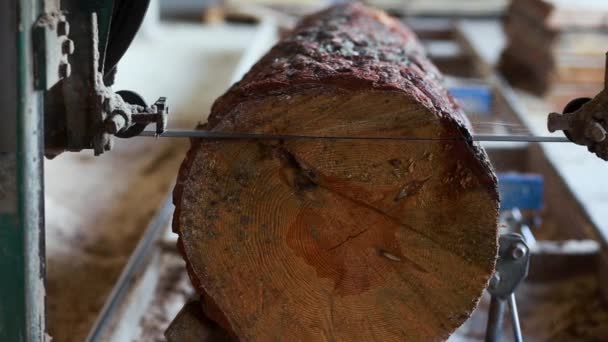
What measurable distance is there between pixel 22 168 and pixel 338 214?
0.67 m

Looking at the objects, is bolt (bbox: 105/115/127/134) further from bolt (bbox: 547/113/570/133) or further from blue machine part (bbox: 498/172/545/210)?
blue machine part (bbox: 498/172/545/210)

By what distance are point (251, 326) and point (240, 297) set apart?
75 mm

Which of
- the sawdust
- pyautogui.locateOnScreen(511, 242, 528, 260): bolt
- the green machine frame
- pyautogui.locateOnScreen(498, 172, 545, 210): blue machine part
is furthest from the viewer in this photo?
pyautogui.locateOnScreen(498, 172, 545, 210): blue machine part

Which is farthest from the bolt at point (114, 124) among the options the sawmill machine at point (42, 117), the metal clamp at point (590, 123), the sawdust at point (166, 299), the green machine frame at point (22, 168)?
the sawdust at point (166, 299)

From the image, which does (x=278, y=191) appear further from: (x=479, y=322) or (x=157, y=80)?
(x=157, y=80)

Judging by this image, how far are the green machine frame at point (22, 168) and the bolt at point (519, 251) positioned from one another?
111cm

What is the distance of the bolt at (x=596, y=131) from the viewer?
1575 millimetres

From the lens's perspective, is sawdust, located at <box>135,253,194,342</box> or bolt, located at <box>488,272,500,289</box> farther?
sawdust, located at <box>135,253,194,342</box>

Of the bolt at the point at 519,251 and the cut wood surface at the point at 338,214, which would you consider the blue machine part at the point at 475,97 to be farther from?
the cut wood surface at the point at 338,214

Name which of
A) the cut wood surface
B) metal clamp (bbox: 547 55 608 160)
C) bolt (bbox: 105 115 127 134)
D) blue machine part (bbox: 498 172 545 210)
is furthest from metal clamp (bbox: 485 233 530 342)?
bolt (bbox: 105 115 127 134)

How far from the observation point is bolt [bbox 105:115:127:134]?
153cm

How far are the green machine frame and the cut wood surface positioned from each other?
0.33 metres

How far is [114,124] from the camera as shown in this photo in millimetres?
1532

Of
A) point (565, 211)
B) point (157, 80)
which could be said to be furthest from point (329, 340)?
point (157, 80)
